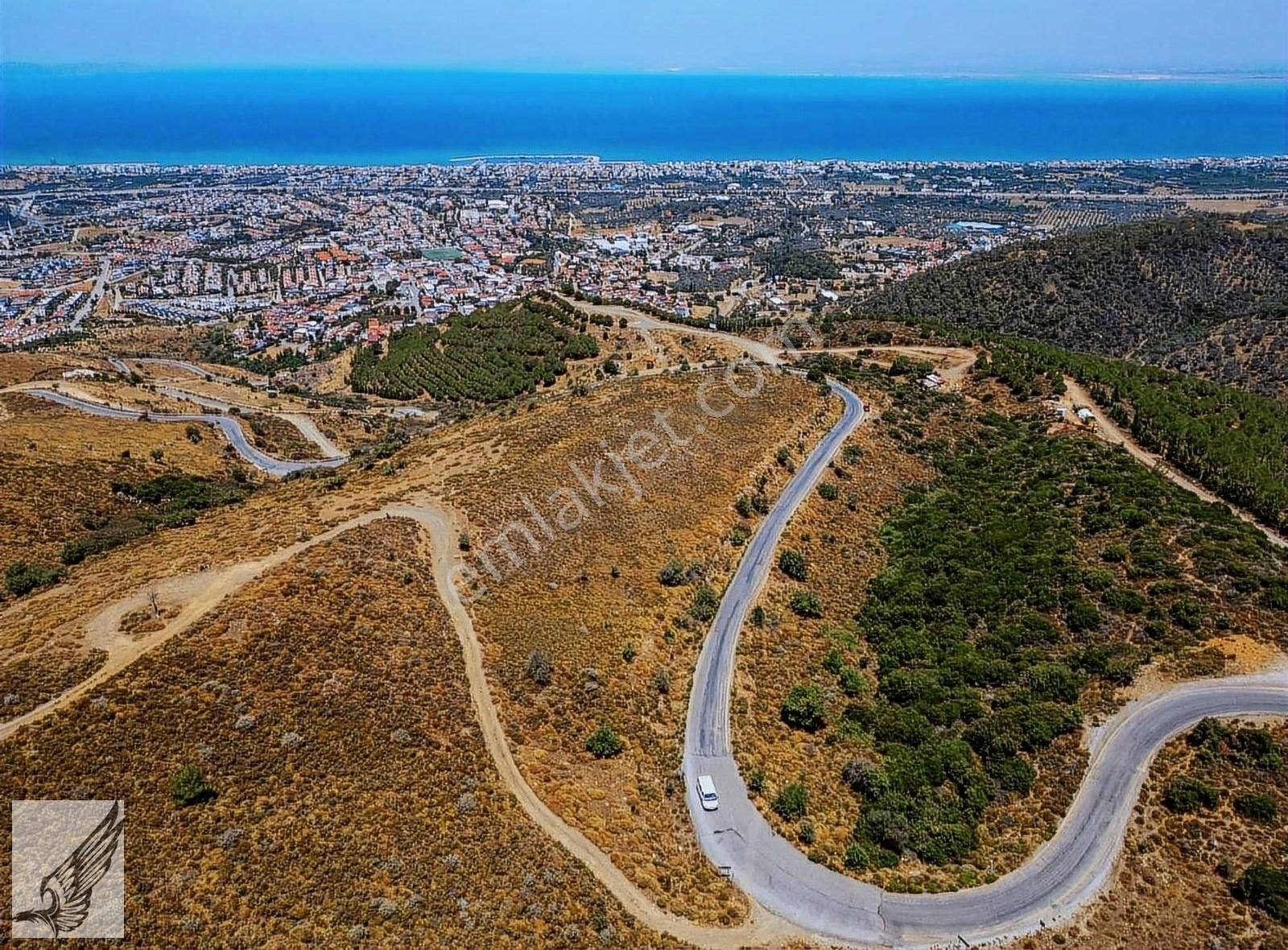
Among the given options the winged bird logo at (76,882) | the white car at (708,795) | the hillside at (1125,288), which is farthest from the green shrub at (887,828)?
the hillside at (1125,288)

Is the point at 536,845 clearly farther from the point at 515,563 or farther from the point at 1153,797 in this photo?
the point at 1153,797

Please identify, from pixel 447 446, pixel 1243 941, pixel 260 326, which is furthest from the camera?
pixel 260 326

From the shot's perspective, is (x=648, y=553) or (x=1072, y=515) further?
(x=1072, y=515)

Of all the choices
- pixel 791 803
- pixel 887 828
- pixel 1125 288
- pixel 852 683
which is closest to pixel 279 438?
pixel 852 683

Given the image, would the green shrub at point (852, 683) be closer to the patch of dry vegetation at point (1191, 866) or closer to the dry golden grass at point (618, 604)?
the dry golden grass at point (618, 604)

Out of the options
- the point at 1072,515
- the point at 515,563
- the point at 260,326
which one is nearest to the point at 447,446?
the point at 515,563

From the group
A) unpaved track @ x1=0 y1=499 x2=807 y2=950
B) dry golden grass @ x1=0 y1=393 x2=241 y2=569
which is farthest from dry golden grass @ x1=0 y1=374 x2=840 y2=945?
dry golden grass @ x1=0 y1=393 x2=241 y2=569
